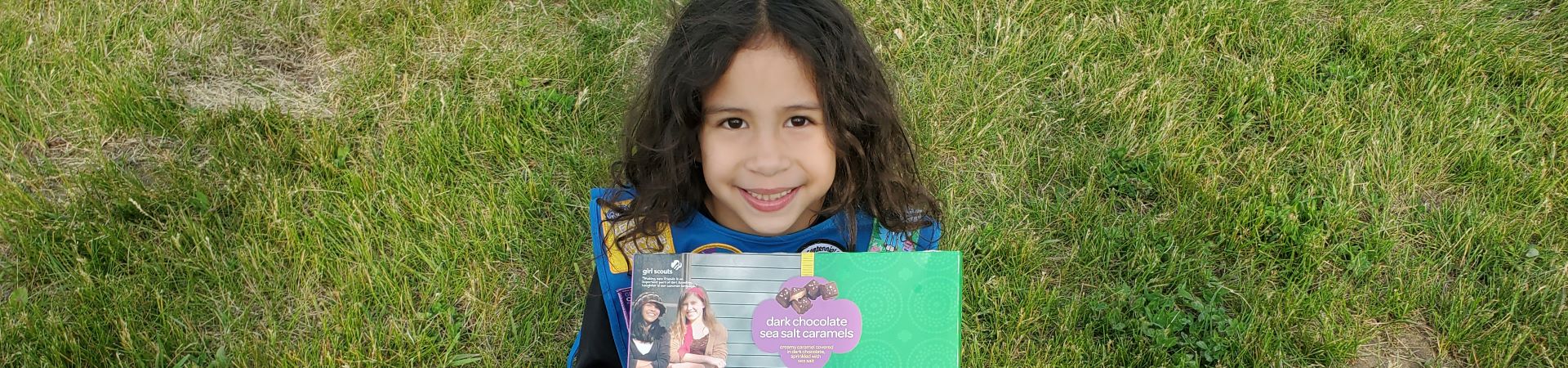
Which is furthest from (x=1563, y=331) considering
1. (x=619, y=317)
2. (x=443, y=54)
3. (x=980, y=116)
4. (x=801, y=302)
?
(x=443, y=54)

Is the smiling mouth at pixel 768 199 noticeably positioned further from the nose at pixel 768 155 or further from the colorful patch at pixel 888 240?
the colorful patch at pixel 888 240

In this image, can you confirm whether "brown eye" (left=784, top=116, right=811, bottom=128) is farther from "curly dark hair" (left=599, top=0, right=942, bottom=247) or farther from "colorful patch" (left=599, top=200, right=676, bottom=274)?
"colorful patch" (left=599, top=200, right=676, bottom=274)

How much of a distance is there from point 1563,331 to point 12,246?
14.1 ft

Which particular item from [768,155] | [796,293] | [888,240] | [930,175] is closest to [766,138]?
[768,155]

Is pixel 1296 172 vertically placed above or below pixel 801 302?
below

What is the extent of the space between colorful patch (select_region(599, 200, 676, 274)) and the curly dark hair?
1.2 inches

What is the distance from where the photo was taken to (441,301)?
2.78 m

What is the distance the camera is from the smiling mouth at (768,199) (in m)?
1.96

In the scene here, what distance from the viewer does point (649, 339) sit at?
5.98 feet

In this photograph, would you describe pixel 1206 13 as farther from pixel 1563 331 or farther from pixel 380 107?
pixel 380 107

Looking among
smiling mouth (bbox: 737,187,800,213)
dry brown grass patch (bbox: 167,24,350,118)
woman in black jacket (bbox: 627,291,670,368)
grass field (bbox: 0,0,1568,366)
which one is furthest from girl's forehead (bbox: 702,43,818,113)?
dry brown grass patch (bbox: 167,24,350,118)

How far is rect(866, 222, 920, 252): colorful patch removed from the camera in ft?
7.56

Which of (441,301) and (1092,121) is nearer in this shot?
(441,301)

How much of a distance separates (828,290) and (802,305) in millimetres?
57
